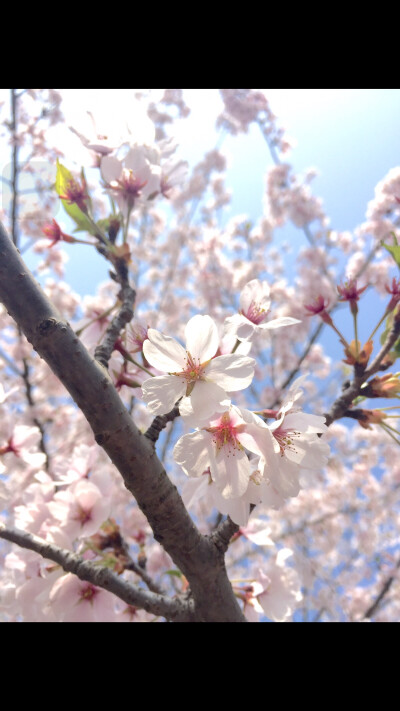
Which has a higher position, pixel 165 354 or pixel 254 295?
pixel 254 295

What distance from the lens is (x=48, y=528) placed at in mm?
1135

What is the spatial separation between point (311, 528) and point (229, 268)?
387cm

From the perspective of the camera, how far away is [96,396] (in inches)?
29.7

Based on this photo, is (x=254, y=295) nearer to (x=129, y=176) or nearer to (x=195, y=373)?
(x=195, y=373)

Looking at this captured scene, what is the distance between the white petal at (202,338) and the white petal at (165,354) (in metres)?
0.02

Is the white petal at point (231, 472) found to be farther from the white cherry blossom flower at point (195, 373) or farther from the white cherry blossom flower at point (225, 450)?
the white cherry blossom flower at point (195, 373)

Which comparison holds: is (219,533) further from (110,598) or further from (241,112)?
(241,112)

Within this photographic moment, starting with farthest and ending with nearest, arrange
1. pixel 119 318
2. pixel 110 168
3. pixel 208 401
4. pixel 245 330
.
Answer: pixel 110 168 < pixel 119 318 < pixel 245 330 < pixel 208 401

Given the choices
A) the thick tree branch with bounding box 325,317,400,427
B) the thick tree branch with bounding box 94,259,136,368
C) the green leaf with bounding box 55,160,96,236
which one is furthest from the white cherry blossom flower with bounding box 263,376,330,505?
the green leaf with bounding box 55,160,96,236

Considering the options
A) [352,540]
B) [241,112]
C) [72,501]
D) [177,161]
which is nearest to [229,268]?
[241,112]

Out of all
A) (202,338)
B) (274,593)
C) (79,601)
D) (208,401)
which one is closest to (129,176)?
(202,338)

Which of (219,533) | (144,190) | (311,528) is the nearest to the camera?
(219,533)

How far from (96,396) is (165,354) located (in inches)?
6.3

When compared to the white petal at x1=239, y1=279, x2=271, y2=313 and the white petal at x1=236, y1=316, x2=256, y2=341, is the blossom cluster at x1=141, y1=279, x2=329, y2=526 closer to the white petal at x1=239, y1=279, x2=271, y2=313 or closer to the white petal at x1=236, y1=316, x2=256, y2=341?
the white petal at x1=236, y1=316, x2=256, y2=341
